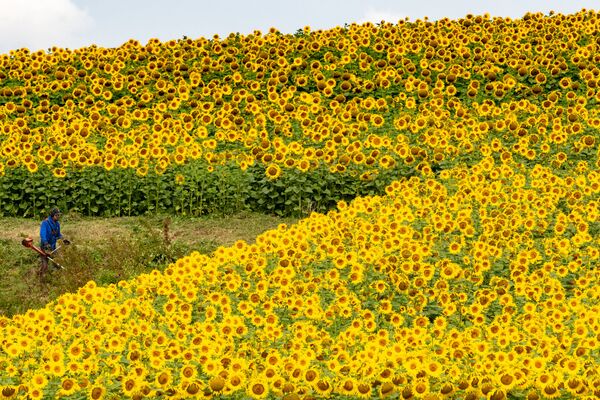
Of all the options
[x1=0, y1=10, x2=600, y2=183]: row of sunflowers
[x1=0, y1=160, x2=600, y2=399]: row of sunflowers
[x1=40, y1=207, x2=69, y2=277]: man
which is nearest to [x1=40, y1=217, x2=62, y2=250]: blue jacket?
[x1=40, y1=207, x2=69, y2=277]: man

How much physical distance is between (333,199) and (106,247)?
3.43 meters

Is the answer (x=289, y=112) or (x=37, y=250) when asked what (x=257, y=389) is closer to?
(x=37, y=250)

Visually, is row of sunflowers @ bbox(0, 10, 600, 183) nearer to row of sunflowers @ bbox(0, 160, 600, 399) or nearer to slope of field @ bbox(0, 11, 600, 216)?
slope of field @ bbox(0, 11, 600, 216)

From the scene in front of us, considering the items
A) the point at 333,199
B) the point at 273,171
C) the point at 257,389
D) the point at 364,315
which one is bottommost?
the point at 257,389

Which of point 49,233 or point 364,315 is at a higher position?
point 49,233

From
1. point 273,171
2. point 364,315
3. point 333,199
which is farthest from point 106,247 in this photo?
point 364,315

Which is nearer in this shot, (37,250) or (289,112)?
(37,250)

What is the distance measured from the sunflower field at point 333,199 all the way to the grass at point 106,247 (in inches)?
20.1

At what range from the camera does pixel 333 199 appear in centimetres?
1473

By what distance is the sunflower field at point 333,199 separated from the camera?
277 inches

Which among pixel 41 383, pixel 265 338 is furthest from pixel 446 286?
pixel 41 383

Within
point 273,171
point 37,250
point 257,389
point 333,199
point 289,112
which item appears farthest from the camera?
point 289,112

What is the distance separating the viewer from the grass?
12570mm

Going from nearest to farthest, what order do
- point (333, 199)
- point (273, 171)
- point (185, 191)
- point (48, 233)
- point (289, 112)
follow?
point (48, 233)
point (333, 199)
point (273, 171)
point (185, 191)
point (289, 112)
